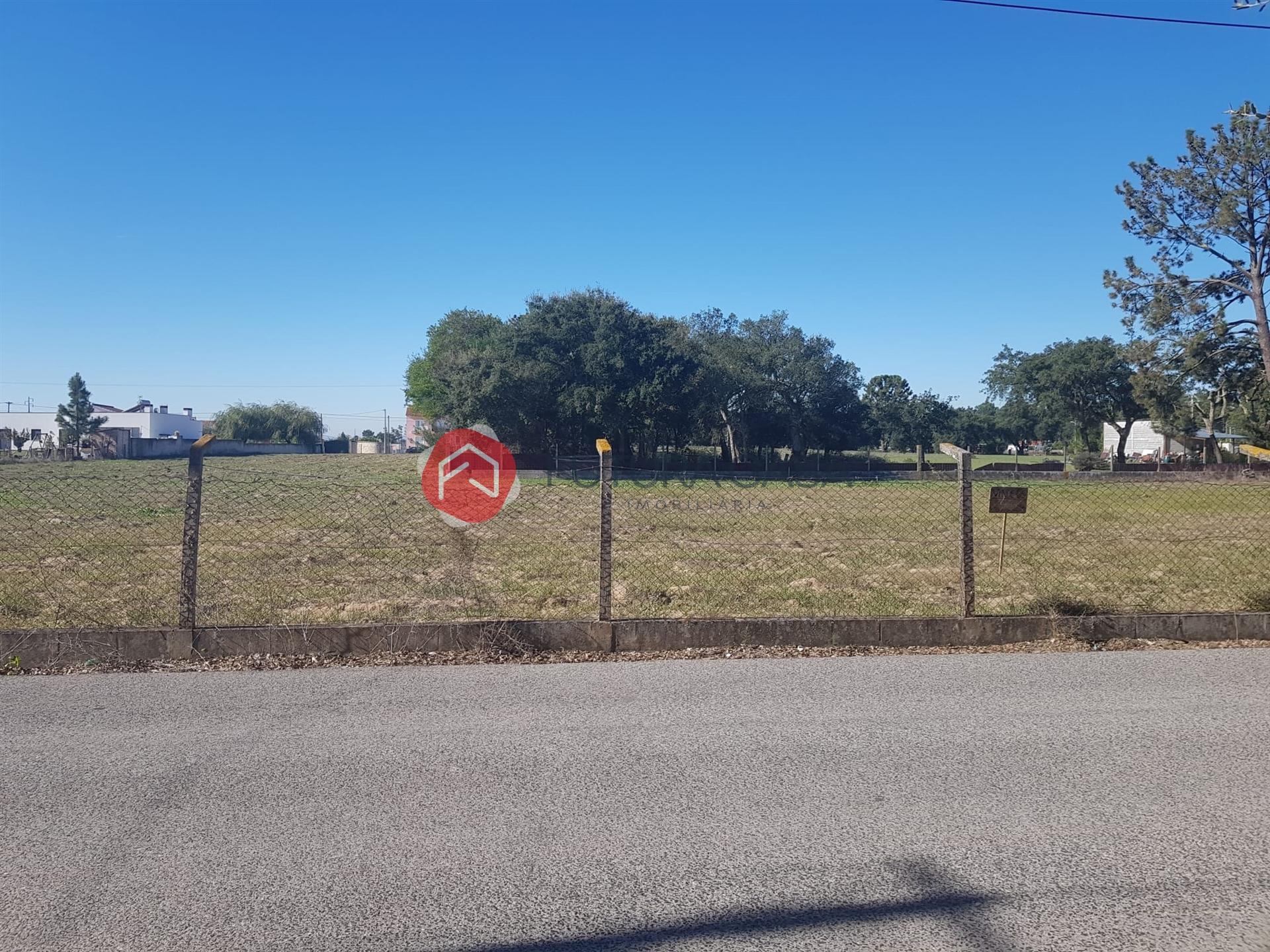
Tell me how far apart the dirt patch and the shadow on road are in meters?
3.58

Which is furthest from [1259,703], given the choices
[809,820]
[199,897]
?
[199,897]

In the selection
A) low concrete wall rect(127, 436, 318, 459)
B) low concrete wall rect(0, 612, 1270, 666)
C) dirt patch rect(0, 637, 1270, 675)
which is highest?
low concrete wall rect(127, 436, 318, 459)

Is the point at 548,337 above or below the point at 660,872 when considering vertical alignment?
above

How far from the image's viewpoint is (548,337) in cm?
4662

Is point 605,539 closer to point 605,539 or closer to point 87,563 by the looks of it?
point 605,539

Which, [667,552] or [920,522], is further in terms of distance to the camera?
[920,522]

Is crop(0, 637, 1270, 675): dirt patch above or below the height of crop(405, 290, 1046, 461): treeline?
below

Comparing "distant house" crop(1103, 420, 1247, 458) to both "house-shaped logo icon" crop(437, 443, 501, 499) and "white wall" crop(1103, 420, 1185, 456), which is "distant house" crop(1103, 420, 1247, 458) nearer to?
"white wall" crop(1103, 420, 1185, 456)

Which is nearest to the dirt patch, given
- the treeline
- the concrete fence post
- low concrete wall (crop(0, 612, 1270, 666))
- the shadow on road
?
low concrete wall (crop(0, 612, 1270, 666))

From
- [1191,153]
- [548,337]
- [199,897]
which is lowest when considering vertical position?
[199,897]

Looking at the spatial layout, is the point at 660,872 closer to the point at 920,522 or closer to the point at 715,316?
the point at 920,522

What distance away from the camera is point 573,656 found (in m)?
6.91

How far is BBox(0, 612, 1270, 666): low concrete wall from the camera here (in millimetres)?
6609

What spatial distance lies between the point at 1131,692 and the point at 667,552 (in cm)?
781
